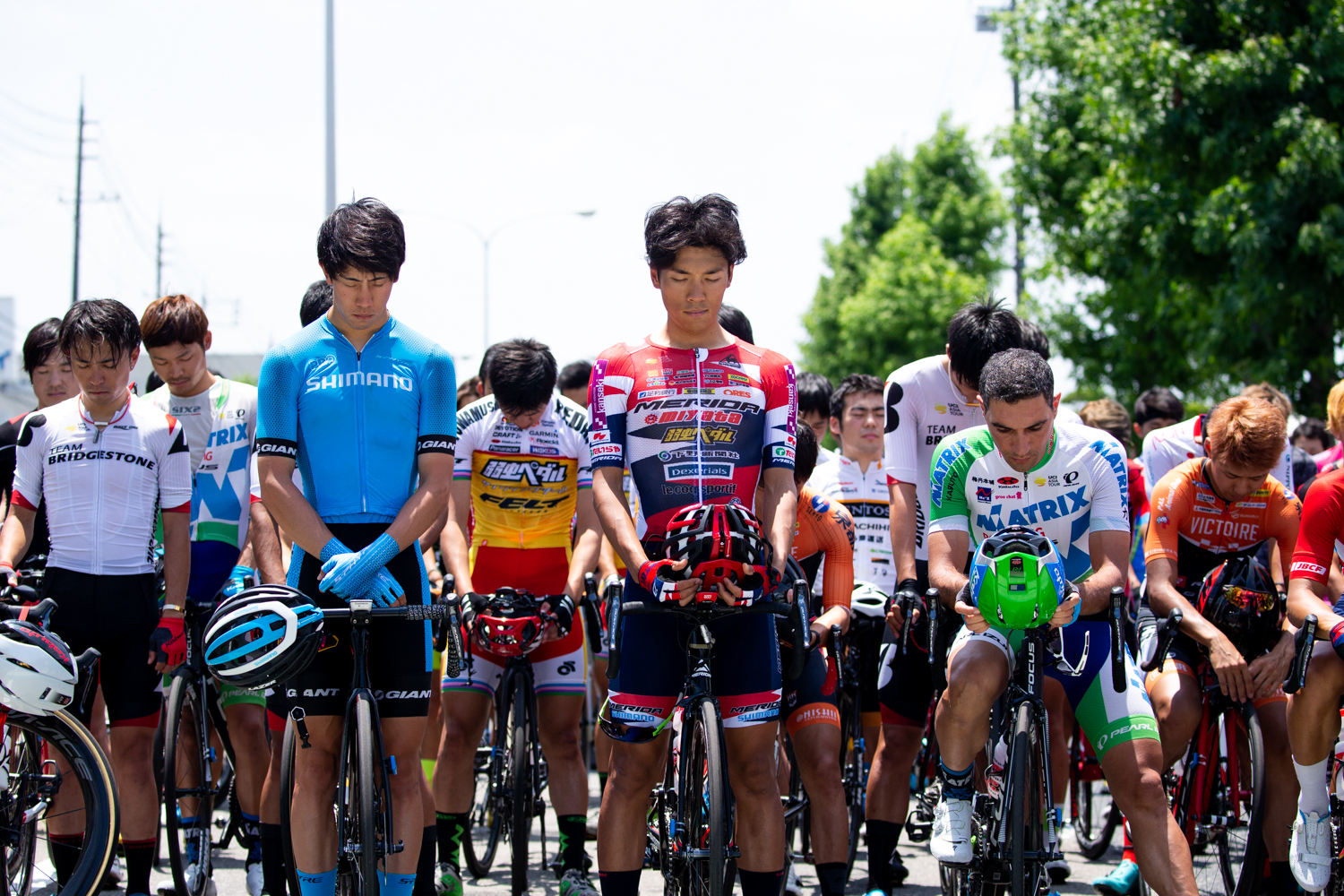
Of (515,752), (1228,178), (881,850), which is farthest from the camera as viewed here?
(1228,178)

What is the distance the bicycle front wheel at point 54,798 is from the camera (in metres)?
4.54

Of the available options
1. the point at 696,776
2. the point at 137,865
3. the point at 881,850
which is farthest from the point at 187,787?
the point at 881,850

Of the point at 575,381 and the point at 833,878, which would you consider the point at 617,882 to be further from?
the point at 575,381

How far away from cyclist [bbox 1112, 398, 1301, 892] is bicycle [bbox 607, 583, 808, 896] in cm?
188

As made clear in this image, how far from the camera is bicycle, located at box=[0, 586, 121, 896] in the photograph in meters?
4.55

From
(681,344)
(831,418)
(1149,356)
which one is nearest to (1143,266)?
(1149,356)

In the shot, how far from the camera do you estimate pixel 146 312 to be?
18.6 ft

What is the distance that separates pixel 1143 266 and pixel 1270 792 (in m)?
16.0

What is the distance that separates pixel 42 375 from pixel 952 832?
513 cm

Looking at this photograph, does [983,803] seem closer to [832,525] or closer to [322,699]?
[832,525]

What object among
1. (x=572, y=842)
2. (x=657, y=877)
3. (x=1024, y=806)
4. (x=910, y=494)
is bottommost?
(x=657, y=877)

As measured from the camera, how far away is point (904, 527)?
16.8 feet

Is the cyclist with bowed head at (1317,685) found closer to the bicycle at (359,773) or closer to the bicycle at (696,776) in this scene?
the bicycle at (696,776)

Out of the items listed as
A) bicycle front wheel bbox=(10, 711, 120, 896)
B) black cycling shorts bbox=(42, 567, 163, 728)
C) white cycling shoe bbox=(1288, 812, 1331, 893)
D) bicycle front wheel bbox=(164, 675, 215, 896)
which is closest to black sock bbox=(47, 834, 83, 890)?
bicycle front wheel bbox=(10, 711, 120, 896)
